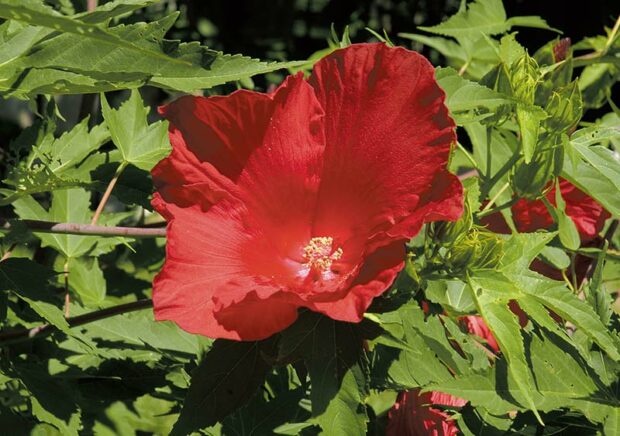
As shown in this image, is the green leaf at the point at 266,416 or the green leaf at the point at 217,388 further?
the green leaf at the point at 266,416

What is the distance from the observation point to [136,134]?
1.32 metres

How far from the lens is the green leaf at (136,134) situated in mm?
1277

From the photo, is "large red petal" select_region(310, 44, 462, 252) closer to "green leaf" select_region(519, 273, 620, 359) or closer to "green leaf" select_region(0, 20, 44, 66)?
"green leaf" select_region(519, 273, 620, 359)

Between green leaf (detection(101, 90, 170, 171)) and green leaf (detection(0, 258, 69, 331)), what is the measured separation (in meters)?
0.20

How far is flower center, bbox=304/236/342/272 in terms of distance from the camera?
1.10m

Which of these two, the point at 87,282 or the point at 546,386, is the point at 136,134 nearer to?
the point at 87,282

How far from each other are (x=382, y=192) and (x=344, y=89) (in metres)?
0.12

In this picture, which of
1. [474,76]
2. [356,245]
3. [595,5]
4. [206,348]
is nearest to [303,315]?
[356,245]

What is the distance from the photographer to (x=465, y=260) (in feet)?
3.28

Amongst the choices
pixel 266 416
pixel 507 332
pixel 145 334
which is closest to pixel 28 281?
pixel 145 334

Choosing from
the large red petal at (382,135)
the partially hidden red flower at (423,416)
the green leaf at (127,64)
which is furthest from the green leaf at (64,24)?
the partially hidden red flower at (423,416)

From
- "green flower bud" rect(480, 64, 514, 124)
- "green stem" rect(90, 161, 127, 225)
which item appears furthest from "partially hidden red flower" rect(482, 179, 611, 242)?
"green stem" rect(90, 161, 127, 225)

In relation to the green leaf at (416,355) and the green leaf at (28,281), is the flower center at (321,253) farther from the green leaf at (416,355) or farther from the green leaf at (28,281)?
the green leaf at (28,281)

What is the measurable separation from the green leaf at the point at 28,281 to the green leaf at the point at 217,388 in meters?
0.21
